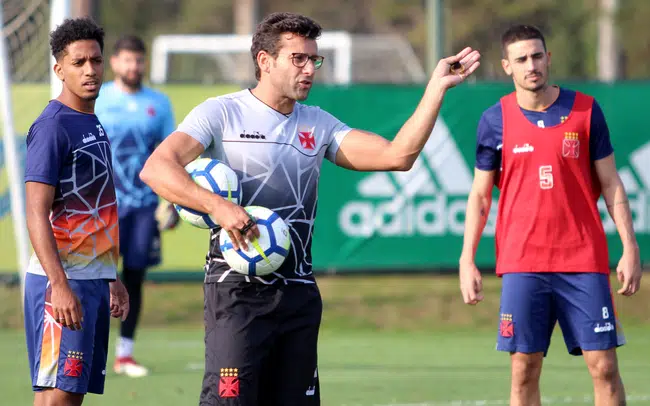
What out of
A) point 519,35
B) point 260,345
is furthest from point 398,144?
point 519,35

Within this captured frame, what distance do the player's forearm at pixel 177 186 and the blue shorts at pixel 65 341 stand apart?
96cm

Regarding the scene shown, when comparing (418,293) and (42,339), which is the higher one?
(42,339)

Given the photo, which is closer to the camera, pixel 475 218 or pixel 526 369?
pixel 526 369

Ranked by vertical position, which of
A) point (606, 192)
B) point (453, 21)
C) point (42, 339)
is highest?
point (453, 21)

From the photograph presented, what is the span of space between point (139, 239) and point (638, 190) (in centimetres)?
671

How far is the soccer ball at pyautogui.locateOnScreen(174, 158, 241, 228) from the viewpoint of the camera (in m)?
5.38

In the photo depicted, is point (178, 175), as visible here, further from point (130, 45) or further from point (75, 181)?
point (130, 45)

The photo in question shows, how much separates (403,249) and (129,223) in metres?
4.98

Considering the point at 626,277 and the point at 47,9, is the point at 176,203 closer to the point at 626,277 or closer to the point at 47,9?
the point at 626,277

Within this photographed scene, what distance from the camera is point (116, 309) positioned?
6.43 m

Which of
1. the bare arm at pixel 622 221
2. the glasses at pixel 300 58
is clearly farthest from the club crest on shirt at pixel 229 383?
the bare arm at pixel 622 221

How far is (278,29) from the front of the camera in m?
5.61

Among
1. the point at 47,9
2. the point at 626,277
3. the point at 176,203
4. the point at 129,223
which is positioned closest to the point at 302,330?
the point at 176,203

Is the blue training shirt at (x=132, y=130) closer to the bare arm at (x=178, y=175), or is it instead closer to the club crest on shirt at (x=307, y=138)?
the club crest on shirt at (x=307, y=138)
